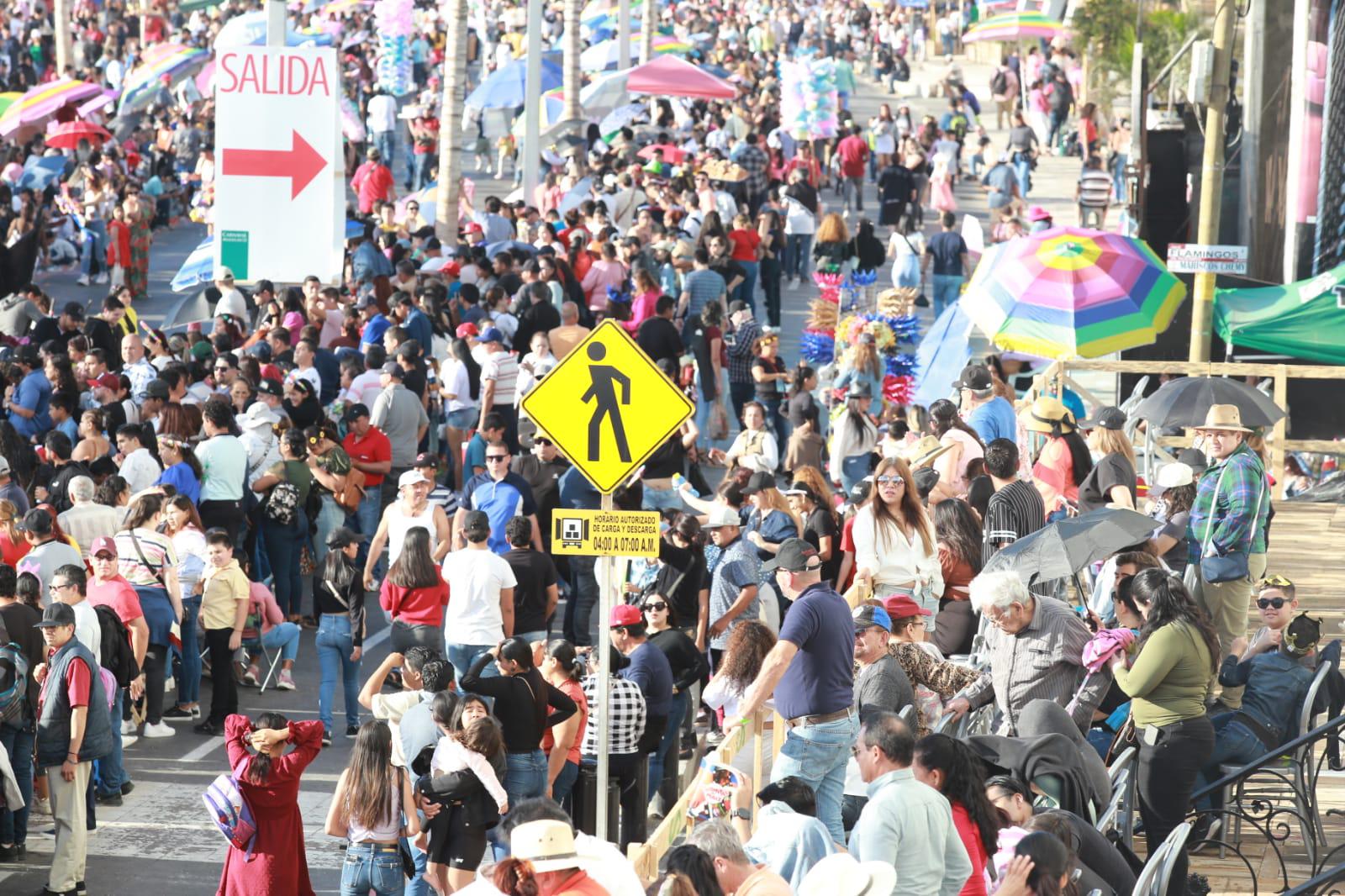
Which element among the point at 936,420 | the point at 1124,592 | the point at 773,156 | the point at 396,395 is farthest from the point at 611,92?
the point at 1124,592

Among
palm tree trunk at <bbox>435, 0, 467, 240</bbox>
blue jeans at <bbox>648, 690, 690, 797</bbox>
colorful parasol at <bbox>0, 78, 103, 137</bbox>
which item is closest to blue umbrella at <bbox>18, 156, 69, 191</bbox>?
colorful parasol at <bbox>0, 78, 103, 137</bbox>

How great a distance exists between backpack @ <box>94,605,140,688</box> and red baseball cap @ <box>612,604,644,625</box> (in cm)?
277

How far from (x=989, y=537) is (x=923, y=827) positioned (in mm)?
4684

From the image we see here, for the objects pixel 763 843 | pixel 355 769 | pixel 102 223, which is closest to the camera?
pixel 763 843

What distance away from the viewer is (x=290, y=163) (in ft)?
45.4

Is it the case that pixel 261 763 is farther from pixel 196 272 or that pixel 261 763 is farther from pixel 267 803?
pixel 196 272

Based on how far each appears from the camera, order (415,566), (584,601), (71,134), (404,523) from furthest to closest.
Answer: (71,134)
(584,601)
(404,523)
(415,566)

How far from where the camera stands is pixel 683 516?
38.6 ft

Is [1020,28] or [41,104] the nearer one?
[41,104]

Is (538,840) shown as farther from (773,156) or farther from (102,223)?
(773,156)

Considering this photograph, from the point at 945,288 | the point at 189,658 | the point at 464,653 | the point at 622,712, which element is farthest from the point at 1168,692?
the point at 945,288

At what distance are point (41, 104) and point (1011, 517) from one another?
69.5ft

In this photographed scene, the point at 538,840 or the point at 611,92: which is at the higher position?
the point at 611,92

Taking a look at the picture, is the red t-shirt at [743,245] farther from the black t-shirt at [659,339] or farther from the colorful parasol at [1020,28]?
the colorful parasol at [1020,28]
